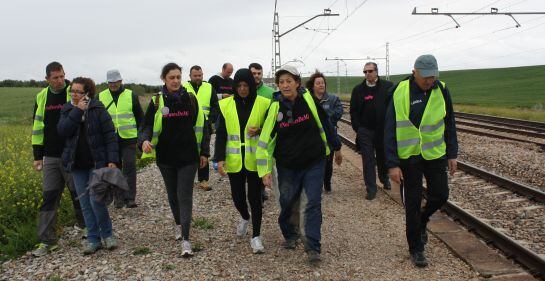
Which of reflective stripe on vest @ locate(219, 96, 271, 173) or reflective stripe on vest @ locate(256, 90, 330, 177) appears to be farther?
reflective stripe on vest @ locate(219, 96, 271, 173)

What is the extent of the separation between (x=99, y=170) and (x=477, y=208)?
5597 mm

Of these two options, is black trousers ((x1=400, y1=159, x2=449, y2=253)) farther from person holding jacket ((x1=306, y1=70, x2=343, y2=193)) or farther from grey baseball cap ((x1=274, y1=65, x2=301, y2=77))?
person holding jacket ((x1=306, y1=70, x2=343, y2=193))

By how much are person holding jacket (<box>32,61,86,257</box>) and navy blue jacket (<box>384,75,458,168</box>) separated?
12.4 feet

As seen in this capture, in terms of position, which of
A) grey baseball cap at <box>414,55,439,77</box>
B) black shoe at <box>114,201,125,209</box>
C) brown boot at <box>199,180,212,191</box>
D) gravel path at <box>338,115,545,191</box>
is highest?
grey baseball cap at <box>414,55,439,77</box>

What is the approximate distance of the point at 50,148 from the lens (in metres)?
5.96

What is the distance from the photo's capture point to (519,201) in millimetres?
7918

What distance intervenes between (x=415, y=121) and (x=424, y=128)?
4.4 inches

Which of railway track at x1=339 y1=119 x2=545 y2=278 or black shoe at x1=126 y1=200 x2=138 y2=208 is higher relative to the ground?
black shoe at x1=126 y1=200 x2=138 y2=208

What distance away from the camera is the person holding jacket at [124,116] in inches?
301

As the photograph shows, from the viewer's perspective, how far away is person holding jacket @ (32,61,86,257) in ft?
19.5

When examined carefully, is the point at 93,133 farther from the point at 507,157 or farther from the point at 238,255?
the point at 507,157

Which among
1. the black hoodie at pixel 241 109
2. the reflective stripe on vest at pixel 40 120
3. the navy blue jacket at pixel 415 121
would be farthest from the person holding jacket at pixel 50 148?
the navy blue jacket at pixel 415 121

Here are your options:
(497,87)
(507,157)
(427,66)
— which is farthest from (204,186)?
(497,87)

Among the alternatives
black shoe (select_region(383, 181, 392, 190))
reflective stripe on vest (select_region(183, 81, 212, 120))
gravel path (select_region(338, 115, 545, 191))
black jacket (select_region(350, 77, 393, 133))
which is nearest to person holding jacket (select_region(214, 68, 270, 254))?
black jacket (select_region(350, 77, 393, 133))
